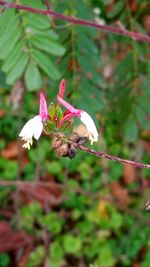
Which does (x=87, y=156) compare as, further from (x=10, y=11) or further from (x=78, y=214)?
(x=10, y=11)

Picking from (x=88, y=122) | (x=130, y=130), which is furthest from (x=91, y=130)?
(x=130, y=130)

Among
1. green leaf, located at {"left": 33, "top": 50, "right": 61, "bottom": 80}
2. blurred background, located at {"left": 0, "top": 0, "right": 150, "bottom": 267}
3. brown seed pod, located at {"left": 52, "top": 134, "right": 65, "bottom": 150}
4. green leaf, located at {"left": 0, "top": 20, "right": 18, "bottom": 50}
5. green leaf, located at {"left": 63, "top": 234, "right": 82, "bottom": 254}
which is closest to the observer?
brown seed pod, located at {"left": 52, "top": 134, "right": 65, "bottom": 150}

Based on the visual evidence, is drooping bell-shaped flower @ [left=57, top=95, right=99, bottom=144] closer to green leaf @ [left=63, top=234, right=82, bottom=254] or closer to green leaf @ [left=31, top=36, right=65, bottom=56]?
green leaf @ [left=31, top=36, right=65, bottom=56]

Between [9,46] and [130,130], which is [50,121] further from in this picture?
[130,130]

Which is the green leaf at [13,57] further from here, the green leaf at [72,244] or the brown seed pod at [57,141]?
the green leaf at [72,244]

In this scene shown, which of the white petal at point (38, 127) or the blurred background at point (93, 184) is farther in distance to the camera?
the blurred background at point (93, 184)

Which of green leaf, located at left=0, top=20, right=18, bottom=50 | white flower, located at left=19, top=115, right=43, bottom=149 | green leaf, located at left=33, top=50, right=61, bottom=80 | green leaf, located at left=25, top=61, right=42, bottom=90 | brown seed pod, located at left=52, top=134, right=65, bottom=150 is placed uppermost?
green leaf, located at left=0, top=20, right=18, bottom=50

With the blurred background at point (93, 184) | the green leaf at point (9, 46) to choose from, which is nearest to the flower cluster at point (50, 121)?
the green leaf at point (9, 46)

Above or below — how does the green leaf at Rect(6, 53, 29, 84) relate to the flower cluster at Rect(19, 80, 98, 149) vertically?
above

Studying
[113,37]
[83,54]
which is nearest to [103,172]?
[113,37]

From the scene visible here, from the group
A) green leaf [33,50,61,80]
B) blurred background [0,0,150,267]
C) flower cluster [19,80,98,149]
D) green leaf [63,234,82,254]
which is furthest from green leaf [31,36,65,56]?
green leaf [63,234,82,254]
